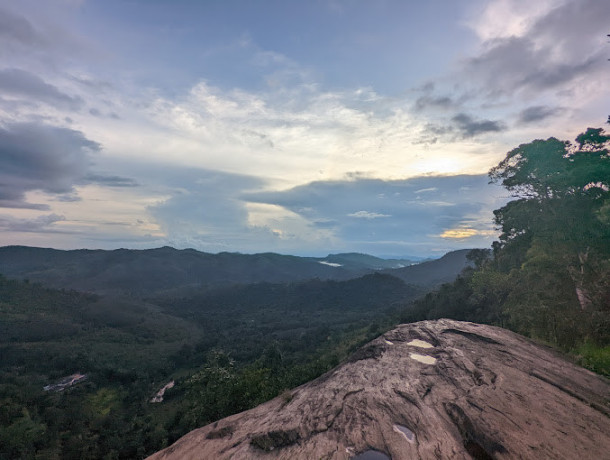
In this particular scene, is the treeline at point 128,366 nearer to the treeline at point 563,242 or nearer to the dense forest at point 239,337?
the dense forest at point 239,337

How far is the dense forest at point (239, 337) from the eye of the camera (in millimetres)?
26188

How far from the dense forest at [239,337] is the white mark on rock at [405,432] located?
1362 centimetres

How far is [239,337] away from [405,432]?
146 metres

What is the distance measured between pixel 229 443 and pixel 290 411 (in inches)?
96.5

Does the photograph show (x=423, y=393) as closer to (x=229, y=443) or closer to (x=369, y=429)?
(x=369, y=429)

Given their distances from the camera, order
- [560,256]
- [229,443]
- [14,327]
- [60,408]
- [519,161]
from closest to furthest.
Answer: [229,443]
[560,256]
[519,161]
[60,408]
[14,327]

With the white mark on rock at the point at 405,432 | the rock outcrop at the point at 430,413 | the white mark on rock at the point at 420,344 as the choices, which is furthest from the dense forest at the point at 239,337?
the white mark on rock at the point at 405,432

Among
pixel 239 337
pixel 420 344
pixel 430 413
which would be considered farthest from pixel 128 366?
pixel 430 413

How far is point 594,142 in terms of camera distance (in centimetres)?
2817

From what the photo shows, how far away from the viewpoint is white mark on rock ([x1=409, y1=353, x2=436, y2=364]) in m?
Result: 14.2

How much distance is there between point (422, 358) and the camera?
14641mm

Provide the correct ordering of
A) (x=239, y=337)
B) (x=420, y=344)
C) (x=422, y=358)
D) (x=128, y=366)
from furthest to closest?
(x=239, y=337)
(x=128, y=366)
(x=420, y=344)
(x=422, y=358)

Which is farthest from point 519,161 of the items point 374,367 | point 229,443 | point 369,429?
point 229,443

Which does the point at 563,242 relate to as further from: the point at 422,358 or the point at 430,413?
the point at 430,413
